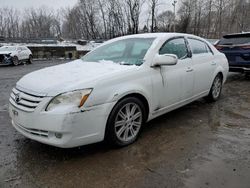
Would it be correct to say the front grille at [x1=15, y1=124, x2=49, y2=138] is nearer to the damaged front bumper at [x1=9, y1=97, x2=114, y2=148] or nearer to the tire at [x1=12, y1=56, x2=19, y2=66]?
the damaged front bumper at [x1=9, y1=97, x2=114, y2=148]

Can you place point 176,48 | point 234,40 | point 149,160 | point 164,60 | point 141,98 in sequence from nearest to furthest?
point 149,160 → point 141,98 → point 164,60 → point 176,48 → point 234,40

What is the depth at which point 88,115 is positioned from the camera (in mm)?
2846

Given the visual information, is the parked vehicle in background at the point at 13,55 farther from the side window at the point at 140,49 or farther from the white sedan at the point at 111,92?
the side window at the point at 140,49

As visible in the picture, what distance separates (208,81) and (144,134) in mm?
2004

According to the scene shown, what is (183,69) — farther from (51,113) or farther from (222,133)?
(51,113)

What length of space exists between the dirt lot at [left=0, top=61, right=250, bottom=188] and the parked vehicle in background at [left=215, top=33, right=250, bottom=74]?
12.3 ft

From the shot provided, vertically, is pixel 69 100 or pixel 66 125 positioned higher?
pixel 69 100

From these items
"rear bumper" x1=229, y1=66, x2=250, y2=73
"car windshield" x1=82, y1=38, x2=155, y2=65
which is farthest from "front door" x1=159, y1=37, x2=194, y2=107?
"rear bumper" x1=229, y1=66, x2=250, y2=73

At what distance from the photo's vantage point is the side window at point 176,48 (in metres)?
4.00

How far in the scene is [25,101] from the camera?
2.97 m

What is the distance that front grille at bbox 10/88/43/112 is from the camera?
9.32ft

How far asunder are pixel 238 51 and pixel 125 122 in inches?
225

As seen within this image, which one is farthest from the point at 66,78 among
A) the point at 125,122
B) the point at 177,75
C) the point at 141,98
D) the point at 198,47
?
the point at 198,47

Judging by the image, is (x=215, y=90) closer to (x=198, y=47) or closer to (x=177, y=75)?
(x=198, y=47)
